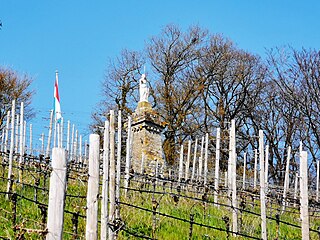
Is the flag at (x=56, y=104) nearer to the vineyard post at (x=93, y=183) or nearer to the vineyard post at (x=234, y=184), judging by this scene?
the vineyard post at (x=234, y=184)

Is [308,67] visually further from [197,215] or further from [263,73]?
[197,215]

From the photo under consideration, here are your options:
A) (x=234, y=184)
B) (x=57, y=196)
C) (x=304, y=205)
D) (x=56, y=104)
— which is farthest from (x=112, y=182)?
(x=56, y=104)

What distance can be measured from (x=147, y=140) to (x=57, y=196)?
15748mm

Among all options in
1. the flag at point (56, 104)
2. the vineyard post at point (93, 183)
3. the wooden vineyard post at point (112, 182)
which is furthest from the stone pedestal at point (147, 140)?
the vineyard post at point (93, 183)

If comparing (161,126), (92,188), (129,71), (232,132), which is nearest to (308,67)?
(161,126)

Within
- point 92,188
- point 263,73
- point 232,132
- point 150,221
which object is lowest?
point 150,221

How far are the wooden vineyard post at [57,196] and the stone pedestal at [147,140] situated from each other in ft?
48.8

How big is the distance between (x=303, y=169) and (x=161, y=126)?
12.9 metres

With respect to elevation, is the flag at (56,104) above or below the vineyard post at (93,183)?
above

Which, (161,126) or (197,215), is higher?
(161,126)

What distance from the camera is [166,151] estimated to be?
2505 centimetres

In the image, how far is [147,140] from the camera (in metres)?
19.3

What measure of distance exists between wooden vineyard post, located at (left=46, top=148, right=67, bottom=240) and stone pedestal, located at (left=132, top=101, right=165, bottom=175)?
14883mm

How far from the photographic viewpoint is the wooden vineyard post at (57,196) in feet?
11.4
